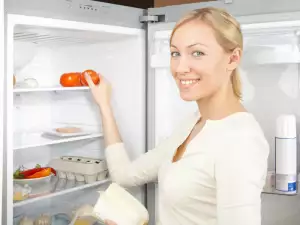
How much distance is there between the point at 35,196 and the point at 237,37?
2.92 ft

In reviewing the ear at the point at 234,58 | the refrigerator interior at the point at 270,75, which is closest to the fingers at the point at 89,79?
the refrigerator interior at the point at 270,75

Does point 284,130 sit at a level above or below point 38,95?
below

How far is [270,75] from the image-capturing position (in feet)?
5.66

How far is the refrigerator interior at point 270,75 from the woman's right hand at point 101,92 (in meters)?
0.21

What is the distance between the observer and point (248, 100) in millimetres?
1768

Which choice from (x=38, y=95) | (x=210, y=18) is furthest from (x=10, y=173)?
(x=210, y=18)

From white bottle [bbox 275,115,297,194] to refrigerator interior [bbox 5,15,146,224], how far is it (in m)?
0.60

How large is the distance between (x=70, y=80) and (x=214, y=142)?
0.79 metres

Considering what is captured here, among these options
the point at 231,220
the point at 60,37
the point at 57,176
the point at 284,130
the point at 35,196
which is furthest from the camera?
the point at 57,176

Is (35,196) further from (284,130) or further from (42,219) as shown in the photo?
(284,130)

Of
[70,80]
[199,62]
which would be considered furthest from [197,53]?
[70,80]

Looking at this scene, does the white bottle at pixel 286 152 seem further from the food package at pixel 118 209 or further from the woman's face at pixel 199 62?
the food package at pixel 118 209

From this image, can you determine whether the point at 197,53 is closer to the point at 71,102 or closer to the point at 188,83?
the point at 188,83

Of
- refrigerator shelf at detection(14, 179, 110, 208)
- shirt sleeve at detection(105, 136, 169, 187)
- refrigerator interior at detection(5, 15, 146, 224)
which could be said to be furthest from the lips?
refrigerator shelf at detection(14, 179, 110, 208)
